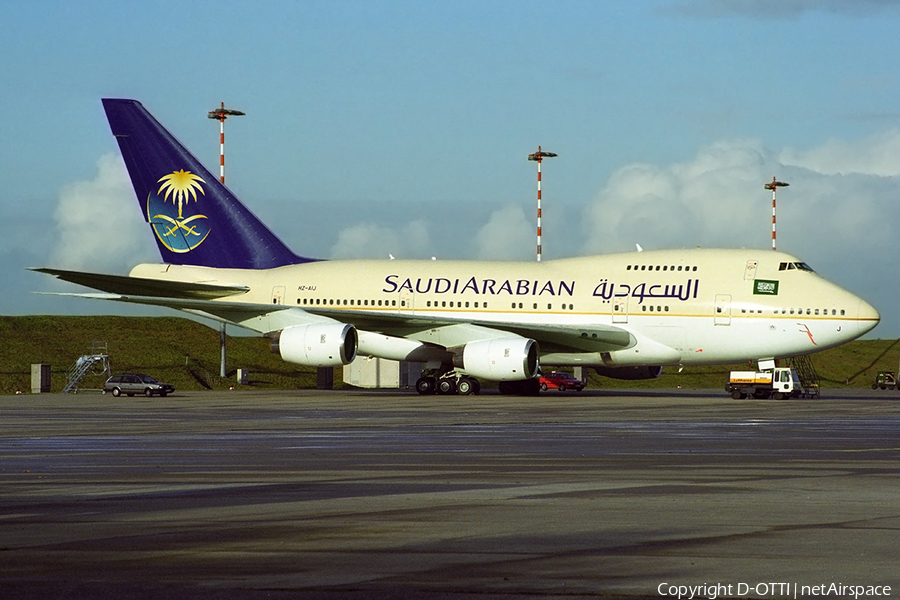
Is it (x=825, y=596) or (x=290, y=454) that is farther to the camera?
(x=290, y=454)

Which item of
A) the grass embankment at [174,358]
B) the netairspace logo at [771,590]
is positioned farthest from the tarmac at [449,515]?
the grass embankment at [174,358]

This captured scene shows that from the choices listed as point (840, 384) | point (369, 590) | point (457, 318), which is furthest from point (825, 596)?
point (840, 384)

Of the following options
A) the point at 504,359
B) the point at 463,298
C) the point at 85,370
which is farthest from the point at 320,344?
the point at 85,370

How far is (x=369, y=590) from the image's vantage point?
8008 millimetres

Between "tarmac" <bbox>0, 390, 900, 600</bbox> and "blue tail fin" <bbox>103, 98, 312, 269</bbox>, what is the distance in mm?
28711

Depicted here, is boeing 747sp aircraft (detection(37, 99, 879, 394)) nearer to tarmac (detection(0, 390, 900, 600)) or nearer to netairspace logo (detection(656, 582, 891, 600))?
tarmac (detection(0, 390, 900, 600))

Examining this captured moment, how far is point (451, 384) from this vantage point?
49.8 m

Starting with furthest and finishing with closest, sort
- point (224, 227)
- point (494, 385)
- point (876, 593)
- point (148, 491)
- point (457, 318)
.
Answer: point (494, 385) < point (224, 227) < point (457, 318) < point (148, 491) < point (876, 593)

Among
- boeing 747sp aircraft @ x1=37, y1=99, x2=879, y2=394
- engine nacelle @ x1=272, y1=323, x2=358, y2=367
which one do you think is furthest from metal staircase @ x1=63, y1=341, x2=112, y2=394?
engine nacelle @ x1=272, y1=323, x2=358, y2=367

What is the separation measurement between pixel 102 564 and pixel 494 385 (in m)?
62.2

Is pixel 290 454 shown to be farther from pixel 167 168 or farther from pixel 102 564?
pixel 167 168

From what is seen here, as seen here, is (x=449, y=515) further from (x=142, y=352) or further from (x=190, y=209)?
(x=142, y=352)

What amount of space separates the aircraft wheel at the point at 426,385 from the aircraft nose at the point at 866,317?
16.8 metres

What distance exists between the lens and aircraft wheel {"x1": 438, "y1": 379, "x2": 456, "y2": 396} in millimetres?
49750
